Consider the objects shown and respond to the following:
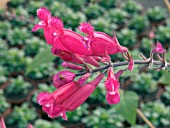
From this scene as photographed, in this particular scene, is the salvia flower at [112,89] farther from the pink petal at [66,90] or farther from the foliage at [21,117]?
the foliage at [21,117]

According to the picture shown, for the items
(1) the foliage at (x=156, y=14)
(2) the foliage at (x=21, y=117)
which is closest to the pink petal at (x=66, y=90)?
(2) the foliage at (x=21, y=117)

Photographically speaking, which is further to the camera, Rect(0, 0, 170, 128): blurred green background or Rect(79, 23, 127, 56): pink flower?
Rect(0, 0, 170, 128): blurred green background

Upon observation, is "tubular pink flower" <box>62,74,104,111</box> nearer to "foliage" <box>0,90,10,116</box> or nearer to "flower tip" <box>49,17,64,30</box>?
"flower tip" <box>49,17,64,30</box>

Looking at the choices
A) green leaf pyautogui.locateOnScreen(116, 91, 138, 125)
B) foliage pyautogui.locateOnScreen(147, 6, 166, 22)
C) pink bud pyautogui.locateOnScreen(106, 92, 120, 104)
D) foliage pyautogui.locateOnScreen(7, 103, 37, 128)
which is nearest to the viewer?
pink bud pyautogui.locateOnScreen(106, 92, 120, 104)

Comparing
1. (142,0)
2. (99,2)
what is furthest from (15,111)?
(142,0)

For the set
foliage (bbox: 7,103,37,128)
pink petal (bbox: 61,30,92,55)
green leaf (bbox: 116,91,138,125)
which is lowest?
foliage (bbox: 7,103,37,128)

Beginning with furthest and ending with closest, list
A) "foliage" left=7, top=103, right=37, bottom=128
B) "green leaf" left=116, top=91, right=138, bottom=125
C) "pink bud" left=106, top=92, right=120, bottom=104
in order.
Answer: "foliage" left=7, top=103, right=37, bottom=128
"green leaf" left=116, top=91, right=138, bottom=125
"pink bud" left=106, top=92, right=120, bottom=104

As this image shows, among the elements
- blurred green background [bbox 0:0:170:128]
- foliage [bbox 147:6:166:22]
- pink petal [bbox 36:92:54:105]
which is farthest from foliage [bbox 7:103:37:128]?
pink petal [bbox 36:92:54:105]
